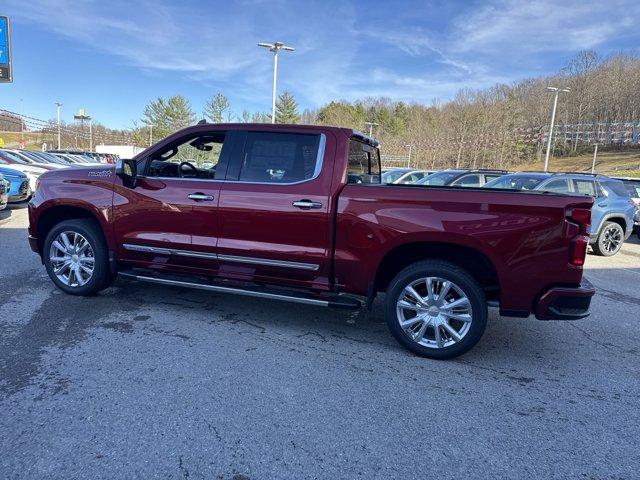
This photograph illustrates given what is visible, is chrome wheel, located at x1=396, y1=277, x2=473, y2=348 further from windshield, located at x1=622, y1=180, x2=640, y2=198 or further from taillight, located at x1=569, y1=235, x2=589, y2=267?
windshield, located at x1=622, y1=180, x2=640, y2=198

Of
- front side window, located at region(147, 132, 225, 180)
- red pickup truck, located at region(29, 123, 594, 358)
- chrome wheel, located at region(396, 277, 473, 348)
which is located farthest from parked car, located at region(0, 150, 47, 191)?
chrome wheel, located at region(396, 277, 473, 348)

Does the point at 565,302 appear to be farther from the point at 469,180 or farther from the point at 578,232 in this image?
the point at 469,180

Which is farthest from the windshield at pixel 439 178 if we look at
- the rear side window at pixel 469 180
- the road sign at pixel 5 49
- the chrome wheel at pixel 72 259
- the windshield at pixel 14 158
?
the road sign at pixel 5 49

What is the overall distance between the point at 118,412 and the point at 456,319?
2.66 meters

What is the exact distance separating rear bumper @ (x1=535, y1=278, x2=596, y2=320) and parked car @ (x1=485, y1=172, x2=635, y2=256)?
6.71 m

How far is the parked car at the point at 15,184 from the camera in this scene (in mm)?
11930

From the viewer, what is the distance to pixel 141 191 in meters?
4.65

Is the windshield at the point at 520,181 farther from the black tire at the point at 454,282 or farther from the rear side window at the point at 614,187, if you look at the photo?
the black tire at the point at 454,282

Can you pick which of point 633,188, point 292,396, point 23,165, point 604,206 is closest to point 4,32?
point 23,165

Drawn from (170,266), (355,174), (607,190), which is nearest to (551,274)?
(355,174)

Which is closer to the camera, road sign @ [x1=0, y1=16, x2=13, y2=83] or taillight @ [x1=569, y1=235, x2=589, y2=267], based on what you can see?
taillight @ [x1=569, y1=235, x2=589, y2=267]

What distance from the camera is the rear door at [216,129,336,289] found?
4070 mm

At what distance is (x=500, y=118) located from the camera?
66062 millimetres

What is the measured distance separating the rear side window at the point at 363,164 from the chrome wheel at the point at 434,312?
121cm
